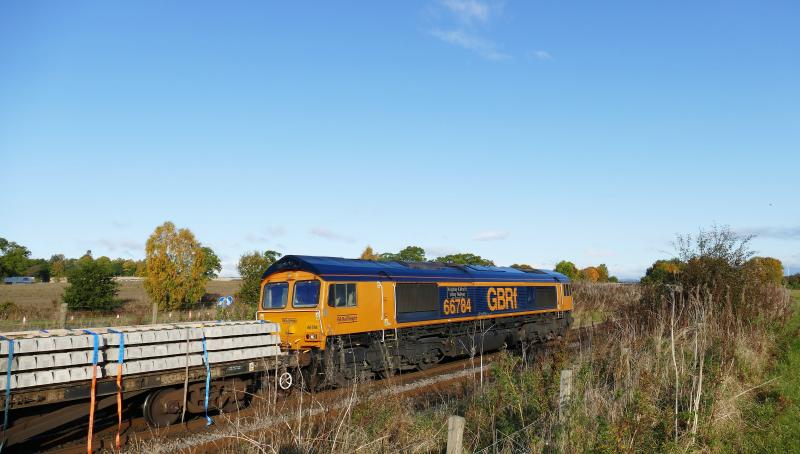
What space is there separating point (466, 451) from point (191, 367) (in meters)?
5.89

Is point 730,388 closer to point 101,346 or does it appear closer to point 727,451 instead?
point 727,451

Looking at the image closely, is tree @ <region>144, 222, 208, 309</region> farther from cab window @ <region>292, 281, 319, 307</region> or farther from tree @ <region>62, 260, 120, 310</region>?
cab window @ <region>292, 281, 319, 307</region>

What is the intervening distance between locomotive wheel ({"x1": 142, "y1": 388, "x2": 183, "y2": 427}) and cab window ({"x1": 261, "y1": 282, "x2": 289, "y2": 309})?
399 cm

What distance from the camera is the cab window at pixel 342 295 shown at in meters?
13.1

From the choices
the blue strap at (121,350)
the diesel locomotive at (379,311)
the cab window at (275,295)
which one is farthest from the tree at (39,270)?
the blue strap at (121,350)

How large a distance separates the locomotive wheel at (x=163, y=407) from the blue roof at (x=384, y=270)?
169 inches

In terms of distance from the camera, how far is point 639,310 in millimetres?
17203

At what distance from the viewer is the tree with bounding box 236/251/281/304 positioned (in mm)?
30047

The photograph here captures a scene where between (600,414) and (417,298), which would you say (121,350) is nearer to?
(600,414)

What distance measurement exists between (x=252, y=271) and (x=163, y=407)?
2228cm

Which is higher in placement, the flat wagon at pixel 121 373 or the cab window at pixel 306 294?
the cab window at pixel 306 294

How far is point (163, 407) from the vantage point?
32.1ft

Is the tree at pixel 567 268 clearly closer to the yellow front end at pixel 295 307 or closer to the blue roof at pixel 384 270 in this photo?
the blue roof at pixel 384 270

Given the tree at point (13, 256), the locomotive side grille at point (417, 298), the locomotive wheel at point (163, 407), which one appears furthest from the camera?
the tree at point (13, 256)
